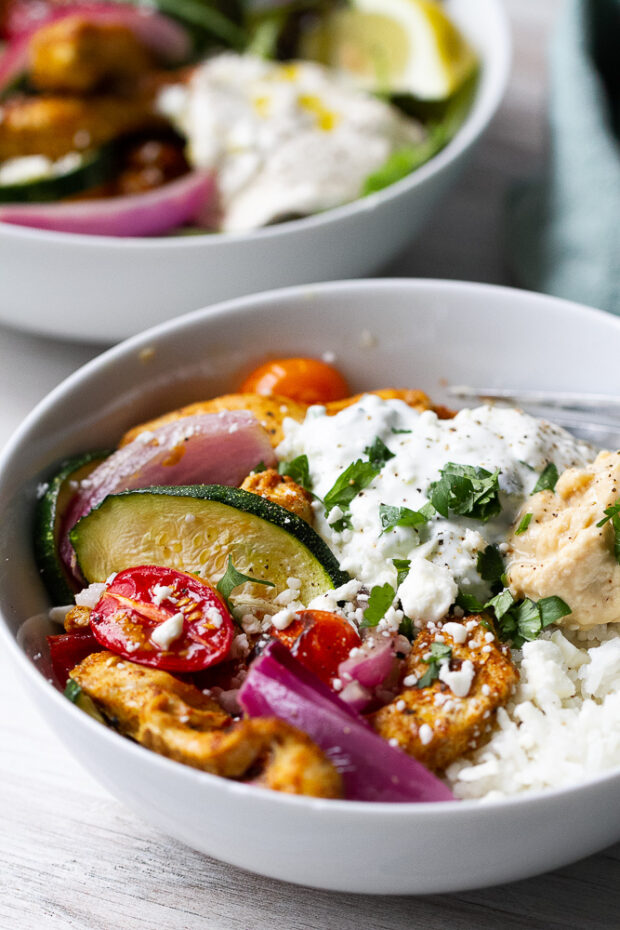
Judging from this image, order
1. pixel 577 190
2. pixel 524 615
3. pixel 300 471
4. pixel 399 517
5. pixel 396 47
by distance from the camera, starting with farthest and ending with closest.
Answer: pixel 396 47, pixel 577 190, pixel 300 471, pixel 399 517, pixel 524 615

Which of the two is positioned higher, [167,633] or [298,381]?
[298,381]

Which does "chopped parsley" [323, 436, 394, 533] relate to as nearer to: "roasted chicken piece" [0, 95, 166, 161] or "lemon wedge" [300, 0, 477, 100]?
"roasted chicken piece" [0, 95, 166, 161]

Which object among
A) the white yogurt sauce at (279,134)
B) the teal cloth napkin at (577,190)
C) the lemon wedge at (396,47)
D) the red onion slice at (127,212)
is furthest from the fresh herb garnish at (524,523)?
the lemon wedge at (396,47)

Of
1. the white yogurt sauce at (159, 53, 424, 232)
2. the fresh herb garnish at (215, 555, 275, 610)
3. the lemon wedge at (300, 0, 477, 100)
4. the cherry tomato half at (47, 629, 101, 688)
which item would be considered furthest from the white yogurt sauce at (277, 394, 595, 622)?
the lemon wedge at (300, 0, 477, 100)

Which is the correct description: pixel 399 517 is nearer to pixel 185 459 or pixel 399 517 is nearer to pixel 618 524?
pixel 618 524

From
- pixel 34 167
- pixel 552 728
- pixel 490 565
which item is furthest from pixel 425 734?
pixel 34 167

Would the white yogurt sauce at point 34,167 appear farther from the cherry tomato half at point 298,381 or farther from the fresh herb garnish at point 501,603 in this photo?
the fresh herb garnish at point 501,603

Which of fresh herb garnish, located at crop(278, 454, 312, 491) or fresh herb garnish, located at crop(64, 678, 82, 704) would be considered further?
fresh herb garnish, located at crop(278, 454, 312, 491)
